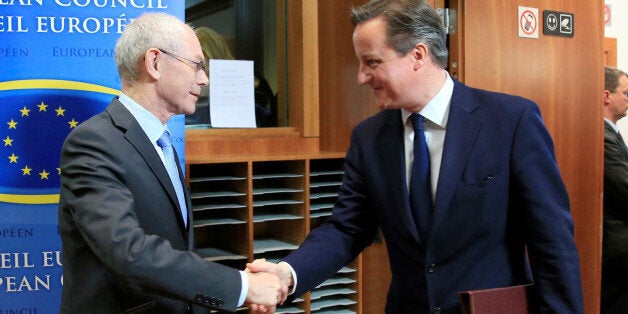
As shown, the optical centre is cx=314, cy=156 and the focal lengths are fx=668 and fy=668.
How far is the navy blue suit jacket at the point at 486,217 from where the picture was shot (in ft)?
5.24

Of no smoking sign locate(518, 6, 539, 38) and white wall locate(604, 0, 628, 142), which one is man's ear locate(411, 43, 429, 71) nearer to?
no smoking sign locate(518, 6, 539, 38)

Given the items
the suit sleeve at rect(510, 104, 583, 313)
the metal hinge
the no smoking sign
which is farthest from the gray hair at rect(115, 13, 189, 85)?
the no smoking sign

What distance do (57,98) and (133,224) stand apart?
2.54 feet

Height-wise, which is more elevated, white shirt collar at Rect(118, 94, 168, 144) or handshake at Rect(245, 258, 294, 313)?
white shirt collar at Rect(118, 94, 168, 144)

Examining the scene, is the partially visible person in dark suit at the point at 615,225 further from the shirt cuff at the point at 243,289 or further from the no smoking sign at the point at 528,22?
the shirt cuff at the point at 243,289

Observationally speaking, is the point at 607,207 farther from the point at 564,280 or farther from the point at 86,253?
the point at 86,253

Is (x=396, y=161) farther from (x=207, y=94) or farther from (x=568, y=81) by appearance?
(x=568, y=81)

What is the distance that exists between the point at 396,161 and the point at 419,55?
0.93 ft

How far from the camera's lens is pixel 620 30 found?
4.75 metres

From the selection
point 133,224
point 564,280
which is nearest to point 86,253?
point 133,224

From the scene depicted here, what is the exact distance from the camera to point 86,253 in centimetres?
167

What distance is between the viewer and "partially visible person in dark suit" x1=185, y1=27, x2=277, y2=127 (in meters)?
2.87

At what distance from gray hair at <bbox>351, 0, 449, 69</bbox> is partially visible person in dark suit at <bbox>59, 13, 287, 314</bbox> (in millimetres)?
549

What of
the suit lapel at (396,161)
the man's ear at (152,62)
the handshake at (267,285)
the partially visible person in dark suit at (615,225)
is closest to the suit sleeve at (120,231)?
the handshake at (267,285)
